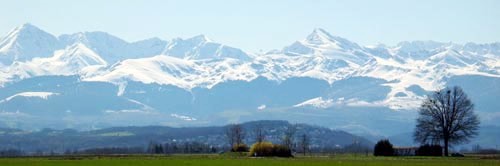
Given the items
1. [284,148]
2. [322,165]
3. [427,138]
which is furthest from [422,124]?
[322,165]

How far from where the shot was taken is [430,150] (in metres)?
109

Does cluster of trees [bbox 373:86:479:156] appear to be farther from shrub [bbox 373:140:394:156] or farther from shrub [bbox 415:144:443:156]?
shrub [bbox 373:140:394:156]

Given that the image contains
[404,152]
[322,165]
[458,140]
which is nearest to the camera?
[322,165]

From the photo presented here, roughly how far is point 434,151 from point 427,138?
5.94 ft

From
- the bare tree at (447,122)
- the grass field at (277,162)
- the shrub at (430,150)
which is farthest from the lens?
the shrub at (430,150)

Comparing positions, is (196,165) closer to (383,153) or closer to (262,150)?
(262,150)

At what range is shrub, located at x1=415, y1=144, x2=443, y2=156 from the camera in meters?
108

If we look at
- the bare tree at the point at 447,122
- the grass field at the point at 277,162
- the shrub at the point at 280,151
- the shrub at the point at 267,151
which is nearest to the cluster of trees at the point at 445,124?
the bare tree at the point at 447,122

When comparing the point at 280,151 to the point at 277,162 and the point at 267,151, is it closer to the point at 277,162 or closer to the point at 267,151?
the point at 267,151

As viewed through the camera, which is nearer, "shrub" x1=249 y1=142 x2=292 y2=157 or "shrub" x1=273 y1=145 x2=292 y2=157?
"shrub" x1=249 y1=142 x2=292 y2=157

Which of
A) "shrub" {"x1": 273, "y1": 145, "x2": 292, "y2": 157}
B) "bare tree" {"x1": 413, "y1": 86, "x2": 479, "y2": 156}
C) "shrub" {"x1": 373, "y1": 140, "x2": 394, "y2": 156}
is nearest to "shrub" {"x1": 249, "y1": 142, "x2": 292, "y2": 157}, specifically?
"shrub" {"x1": 273, "y1": 145, "x2": 292, "y2": 157}

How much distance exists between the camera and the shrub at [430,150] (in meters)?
108

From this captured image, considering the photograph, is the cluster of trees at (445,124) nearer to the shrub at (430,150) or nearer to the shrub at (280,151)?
the shrub at (430,150)

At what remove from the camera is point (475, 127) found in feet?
360
